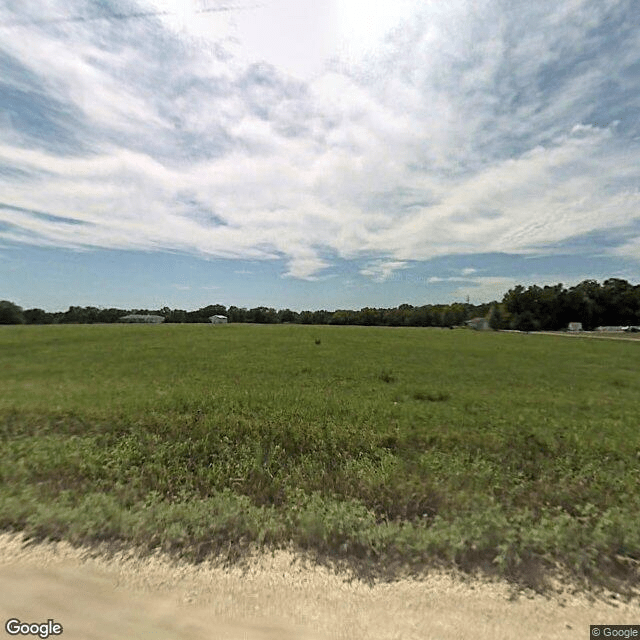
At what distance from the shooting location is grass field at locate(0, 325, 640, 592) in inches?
132

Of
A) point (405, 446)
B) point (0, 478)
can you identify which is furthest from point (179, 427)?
point (405, 446)

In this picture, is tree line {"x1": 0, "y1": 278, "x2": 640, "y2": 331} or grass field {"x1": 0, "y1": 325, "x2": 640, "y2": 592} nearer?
grass field {"x1": 0, "y1": 325, "x2": 640, "y2": 592}

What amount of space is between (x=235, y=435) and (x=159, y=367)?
34.0ft

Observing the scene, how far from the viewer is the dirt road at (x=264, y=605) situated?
2.37m

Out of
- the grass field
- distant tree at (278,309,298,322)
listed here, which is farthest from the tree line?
the grass field

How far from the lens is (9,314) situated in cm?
7956

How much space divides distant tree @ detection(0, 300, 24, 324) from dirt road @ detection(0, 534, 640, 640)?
102 metres

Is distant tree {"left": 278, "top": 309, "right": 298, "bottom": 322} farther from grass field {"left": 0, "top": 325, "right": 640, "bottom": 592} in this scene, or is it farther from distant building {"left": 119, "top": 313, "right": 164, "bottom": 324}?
grass field {"left": 0, "top": 325, "right": 640, "bottom": 592}

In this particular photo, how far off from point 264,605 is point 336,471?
2.76m

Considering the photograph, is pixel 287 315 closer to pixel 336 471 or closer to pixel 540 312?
pixel 540 312

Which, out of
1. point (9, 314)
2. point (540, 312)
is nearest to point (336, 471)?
point (9, 314)

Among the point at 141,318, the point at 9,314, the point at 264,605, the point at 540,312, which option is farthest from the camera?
the point at 141,318

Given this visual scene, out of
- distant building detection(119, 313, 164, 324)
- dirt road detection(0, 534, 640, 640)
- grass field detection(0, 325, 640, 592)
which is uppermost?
distant building detection(119, 313, 164, 324)

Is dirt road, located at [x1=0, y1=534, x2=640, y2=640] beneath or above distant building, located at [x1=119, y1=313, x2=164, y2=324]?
beneath
